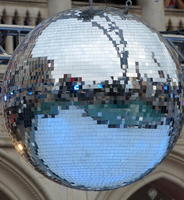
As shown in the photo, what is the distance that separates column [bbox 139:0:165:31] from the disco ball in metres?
8.75

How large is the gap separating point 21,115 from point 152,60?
1.93ft

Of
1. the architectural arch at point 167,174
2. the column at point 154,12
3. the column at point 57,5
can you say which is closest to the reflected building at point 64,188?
the architectural arch at point 167,174

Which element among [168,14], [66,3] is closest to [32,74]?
[66,3]

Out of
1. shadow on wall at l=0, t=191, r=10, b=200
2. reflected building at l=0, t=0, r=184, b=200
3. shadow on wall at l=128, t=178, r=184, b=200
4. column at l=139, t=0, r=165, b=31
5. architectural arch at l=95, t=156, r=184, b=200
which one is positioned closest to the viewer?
reflected building at l=0, t=0, r=184, b=200

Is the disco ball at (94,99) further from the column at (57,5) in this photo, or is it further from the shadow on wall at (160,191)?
the column at (57,5)

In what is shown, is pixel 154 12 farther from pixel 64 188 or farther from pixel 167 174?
pixel 64 188

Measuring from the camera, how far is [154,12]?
13.0m

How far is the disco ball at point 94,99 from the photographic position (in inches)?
154

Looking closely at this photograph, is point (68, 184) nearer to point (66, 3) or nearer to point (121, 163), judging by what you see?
point (121, 163)

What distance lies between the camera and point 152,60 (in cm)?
401

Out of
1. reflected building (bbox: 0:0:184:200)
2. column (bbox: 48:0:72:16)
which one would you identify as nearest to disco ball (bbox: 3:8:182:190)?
reflected building (bbox: 0:0:184:200)

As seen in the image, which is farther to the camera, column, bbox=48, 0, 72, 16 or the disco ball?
column, bbox=48, 0, 72, 16

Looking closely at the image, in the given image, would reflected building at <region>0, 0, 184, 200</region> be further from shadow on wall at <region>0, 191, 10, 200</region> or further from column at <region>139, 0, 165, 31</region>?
column at <region>139, 0, 165, 31</region>

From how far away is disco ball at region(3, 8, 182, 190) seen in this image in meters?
3.90
